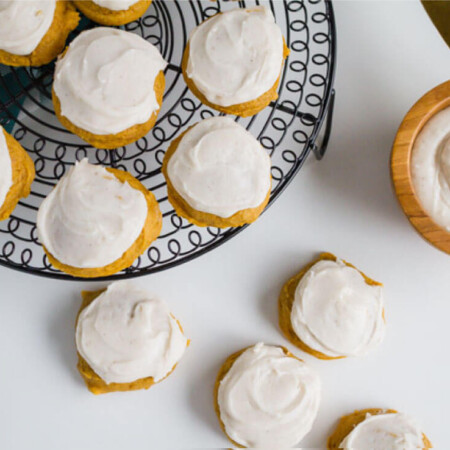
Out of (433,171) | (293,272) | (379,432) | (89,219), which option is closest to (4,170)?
(89,219)

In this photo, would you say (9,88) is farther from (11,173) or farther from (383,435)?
(383,435)

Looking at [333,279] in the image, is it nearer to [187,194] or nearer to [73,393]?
[187,194]

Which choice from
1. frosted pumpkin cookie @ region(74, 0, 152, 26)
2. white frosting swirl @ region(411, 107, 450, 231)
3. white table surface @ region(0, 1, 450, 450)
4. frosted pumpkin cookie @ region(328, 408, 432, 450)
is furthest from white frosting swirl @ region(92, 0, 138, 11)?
frosted pumpkin cookie @ region(328, 408, 432, 450)

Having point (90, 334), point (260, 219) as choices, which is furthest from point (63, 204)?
point (260, 219)

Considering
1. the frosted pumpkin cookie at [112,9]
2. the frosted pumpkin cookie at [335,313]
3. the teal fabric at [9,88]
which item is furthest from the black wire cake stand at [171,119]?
the frosted pumpkin cookie at [335,313]

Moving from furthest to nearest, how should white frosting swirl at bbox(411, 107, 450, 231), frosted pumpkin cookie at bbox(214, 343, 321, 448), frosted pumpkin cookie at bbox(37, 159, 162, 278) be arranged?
frosted pumpkin cookie at bbox(214, 343, 321, 448), white frosting swirl at bbox(411, 107, 450, 231), frosted pumpkin cookie at bbox(37, 159, 162, 278)

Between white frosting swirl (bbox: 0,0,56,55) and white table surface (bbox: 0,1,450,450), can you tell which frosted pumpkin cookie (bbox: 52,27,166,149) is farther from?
white table surface (bbox: 0,1,450,450)
